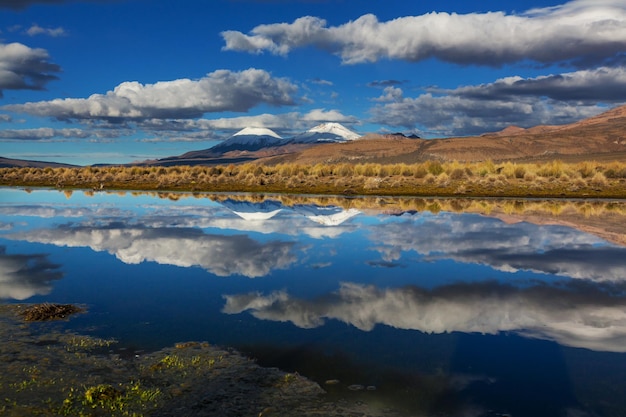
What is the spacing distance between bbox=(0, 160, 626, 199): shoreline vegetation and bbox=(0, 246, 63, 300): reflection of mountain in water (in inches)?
1143

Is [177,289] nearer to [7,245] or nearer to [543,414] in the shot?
[543,414]

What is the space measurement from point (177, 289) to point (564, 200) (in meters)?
32.1

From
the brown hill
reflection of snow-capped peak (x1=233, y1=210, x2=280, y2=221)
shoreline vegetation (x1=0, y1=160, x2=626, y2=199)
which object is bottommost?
reflection of snow-capped peak (x1=233, y1=210, x2=280, y2=221)

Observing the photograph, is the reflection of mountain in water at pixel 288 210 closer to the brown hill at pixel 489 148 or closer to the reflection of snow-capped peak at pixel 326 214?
the reflection of snow-capped peak at pixel 326 214

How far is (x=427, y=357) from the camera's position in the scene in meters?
7.82

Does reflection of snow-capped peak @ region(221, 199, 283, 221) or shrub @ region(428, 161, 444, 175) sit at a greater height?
shrub @ region(428, 161, 444, 175)

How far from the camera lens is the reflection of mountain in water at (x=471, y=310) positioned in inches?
362

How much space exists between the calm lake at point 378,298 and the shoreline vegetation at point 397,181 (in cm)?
1940

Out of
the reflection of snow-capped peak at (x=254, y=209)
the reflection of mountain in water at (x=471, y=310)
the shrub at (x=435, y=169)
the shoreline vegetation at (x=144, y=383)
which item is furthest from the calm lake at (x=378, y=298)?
the shrub at (x=435, y=169)

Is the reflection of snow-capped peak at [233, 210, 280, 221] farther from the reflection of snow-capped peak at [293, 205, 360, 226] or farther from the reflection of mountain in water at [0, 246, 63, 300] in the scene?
the reflection of mountain in water at [0, 246, 63, 300]

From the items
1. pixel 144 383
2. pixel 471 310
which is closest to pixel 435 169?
pixel 471 310

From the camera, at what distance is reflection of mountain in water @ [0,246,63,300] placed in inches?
452

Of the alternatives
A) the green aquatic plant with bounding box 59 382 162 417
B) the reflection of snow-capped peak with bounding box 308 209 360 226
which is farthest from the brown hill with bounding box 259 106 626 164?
the green aquatic plant with bounding box 59 382 162 417

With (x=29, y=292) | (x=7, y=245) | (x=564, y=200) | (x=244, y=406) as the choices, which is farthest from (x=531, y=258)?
(x=564, y=200)
